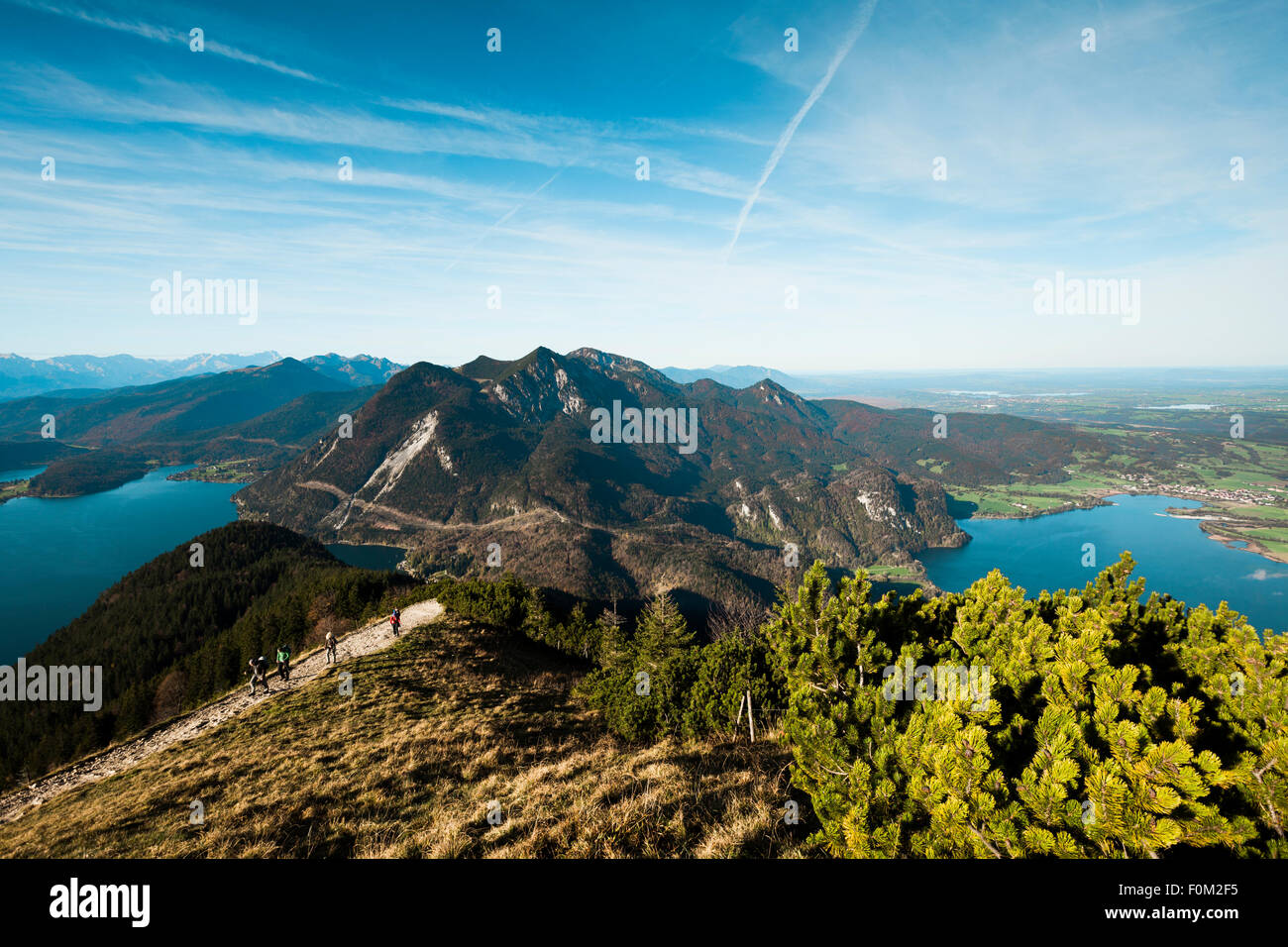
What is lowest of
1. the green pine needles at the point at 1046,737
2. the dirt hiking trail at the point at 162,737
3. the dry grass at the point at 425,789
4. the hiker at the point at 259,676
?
the dirt hiking trail at the point at 162,737

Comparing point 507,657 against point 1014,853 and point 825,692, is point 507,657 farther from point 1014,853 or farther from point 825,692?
point 1014,853

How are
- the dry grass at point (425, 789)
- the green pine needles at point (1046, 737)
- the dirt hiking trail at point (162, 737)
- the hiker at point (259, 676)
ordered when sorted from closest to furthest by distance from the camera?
the green pine needles at point (1046, 737) < the dry grass at point (425, 789) < the dirt hiking trail at point (162, 737) < the hiker at point (259, 676)

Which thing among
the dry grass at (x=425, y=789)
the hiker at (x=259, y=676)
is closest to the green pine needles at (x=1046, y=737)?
the dry grass at (x=425, y=789)

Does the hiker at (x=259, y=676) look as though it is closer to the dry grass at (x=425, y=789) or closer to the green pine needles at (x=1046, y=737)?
the dry grass at (x=425, y=789)

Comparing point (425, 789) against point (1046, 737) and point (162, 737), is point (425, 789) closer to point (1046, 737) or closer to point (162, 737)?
point (1046, 737)
